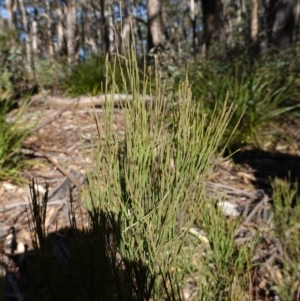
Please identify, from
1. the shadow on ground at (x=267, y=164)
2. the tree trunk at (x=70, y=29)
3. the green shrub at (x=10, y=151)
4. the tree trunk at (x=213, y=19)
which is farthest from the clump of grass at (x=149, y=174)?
the tree trunk at (x=70, y=29)

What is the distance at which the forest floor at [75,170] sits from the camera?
2.59 meters

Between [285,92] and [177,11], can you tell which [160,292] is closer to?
[285,92]

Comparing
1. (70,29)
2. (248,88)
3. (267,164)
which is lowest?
(267,164)

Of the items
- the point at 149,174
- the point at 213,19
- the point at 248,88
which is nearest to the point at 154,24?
the point at 213,19

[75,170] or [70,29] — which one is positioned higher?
[70,29]

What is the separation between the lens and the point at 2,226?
2.49 metres

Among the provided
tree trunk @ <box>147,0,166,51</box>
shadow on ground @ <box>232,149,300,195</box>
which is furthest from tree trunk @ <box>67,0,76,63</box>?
shadow on ground @ <box>232,149,300,195</box>

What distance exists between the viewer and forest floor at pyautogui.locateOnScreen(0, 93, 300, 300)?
8.50 ft

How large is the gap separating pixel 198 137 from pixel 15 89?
480 cm

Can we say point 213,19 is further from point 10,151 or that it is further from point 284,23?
point 10,151

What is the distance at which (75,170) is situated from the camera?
3207 mm

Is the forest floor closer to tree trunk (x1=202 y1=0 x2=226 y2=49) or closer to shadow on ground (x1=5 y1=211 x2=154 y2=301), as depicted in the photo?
shadow on ground (x1=5 y1=211 x2=154 y2=301)

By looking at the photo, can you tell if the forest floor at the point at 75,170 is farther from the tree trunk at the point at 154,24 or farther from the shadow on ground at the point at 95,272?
the tree trunk at the point at 154,24

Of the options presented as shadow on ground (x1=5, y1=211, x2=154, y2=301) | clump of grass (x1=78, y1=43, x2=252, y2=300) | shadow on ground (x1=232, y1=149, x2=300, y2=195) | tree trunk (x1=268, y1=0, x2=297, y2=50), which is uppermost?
tree trunk (x1=268, y1=0, x2=297, y2=50)
